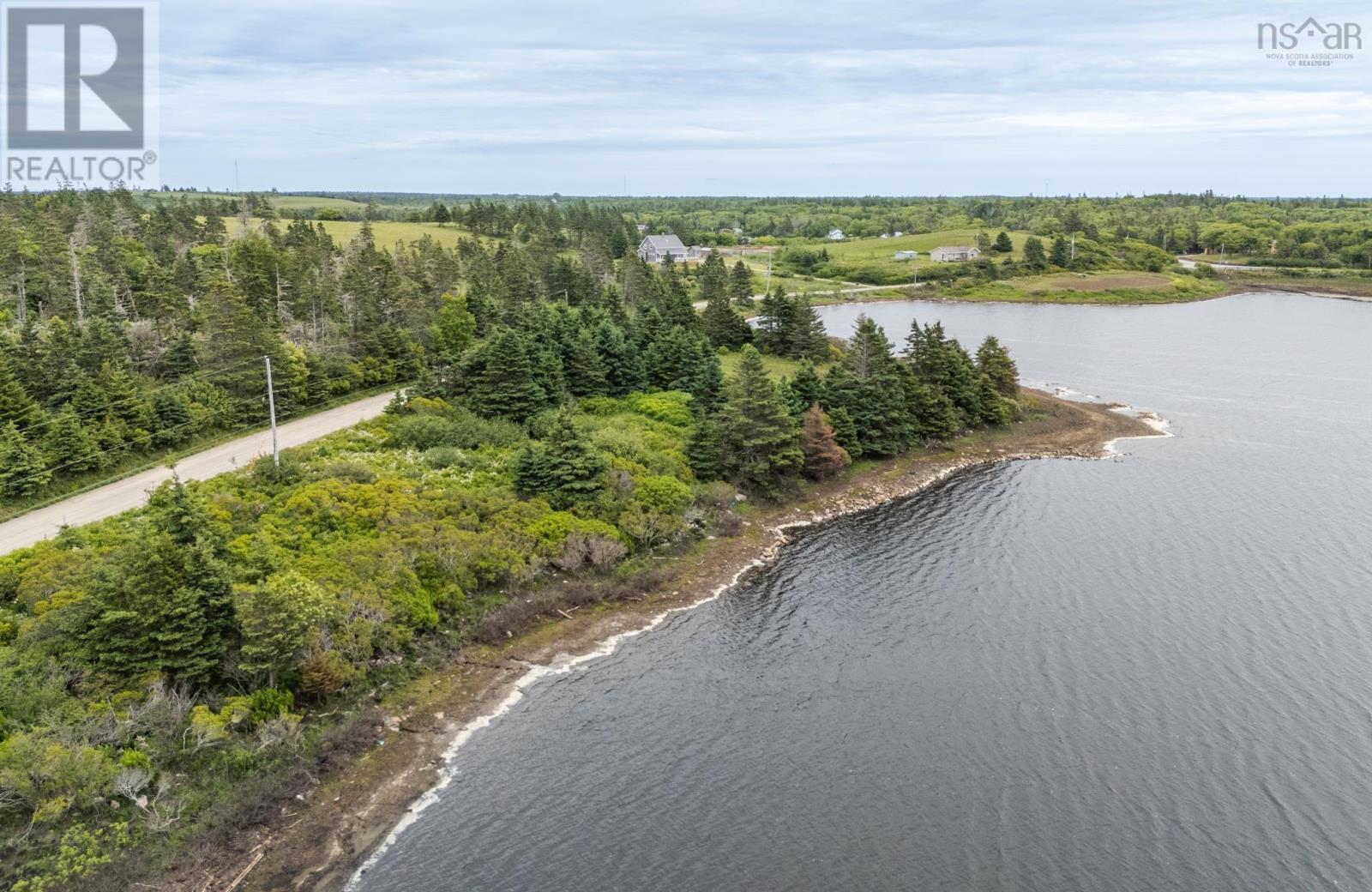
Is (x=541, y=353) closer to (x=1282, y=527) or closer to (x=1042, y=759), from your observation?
(x=1042, y=759)

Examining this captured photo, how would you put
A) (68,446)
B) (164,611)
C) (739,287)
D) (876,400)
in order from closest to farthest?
(164,611), (68,446), (876,400), (739,287)

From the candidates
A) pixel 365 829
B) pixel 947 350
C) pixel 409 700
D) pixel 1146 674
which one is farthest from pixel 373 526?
pixel 947 350

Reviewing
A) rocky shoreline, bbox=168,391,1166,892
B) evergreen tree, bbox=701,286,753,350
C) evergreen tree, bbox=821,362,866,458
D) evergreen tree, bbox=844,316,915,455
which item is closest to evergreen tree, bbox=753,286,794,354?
evergreen tree, bbox=701,286,753,350

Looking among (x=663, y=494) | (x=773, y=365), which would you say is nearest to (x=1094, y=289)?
(x=773, y=365)

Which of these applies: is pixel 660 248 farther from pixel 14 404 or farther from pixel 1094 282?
pixel 14 404

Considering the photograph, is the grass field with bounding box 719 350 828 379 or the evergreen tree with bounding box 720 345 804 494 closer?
the evergreen tree with bounding box 720 345 804 494

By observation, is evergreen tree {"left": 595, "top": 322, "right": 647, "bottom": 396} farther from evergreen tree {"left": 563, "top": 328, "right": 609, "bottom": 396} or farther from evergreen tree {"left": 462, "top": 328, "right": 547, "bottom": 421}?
evergreen tree {"left": 462, "top": 328, "right": 547, "bottom": 421}
